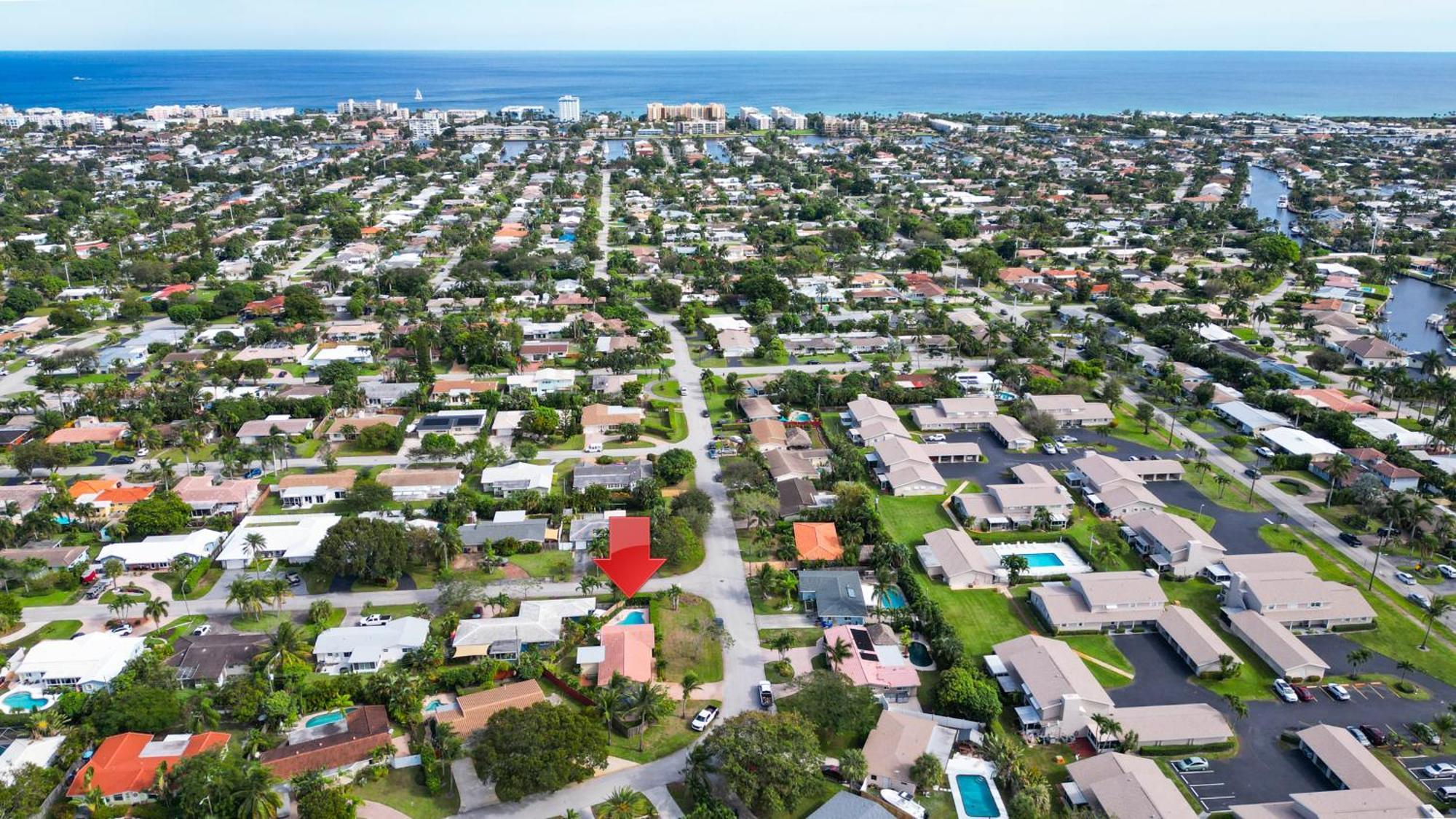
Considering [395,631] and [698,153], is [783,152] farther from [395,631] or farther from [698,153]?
[395,631]

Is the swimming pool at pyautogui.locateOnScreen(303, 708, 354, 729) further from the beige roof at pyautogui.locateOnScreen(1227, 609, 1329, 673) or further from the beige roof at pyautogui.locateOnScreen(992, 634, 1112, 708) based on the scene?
the beige roof at pyautogui.locateOnScreen(1227, 609, 1329, 673)

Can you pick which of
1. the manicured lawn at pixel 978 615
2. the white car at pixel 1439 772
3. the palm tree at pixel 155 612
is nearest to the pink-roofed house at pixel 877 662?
the manicured lawn at pixel 978 615

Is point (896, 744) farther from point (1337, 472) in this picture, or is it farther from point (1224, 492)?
point (1337, 472)

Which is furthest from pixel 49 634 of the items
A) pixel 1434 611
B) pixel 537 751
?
pixel 1434 611

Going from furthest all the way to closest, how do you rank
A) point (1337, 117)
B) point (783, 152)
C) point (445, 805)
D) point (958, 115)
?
point (958, 115)
point (1337, 117)
point (783, 152)
point (445, 805)

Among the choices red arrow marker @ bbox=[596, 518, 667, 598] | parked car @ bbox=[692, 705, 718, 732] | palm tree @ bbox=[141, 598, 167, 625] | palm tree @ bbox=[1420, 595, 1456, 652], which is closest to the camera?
parked car @ bbox=[692, 705, 718, 732]

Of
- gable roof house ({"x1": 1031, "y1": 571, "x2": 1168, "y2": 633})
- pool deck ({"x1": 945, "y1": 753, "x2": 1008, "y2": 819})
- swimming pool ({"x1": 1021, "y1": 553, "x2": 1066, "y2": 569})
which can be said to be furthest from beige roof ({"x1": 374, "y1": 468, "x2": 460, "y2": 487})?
gable roof house ({"x1": 1031, "y1": 571, "x2": 1168, "y2": 633})

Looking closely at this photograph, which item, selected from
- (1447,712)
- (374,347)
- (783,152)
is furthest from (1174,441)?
(783,152)
